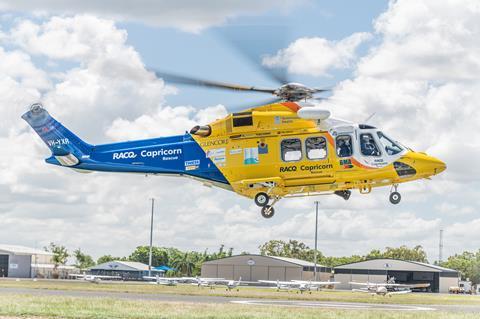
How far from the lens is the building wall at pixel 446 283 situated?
4685 inches

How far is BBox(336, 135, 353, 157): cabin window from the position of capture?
33312mm

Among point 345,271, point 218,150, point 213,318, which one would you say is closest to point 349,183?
point 218,150

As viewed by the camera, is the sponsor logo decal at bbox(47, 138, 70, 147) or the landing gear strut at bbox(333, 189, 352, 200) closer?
the landing gear strut at bbox(333, 189, 352, 200)

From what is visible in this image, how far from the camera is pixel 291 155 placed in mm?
33562

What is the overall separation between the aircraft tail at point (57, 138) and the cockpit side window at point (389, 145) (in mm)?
13579

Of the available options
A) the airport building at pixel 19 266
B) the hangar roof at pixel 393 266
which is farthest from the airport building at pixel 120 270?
the hangar roof at pixel 393 266

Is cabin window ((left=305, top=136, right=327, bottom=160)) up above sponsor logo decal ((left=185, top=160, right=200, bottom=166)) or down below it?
above

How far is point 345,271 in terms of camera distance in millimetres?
122438

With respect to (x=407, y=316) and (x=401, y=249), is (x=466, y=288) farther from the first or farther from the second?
(x=407, y=316)

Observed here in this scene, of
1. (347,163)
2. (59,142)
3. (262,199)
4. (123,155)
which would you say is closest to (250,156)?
(262,199)

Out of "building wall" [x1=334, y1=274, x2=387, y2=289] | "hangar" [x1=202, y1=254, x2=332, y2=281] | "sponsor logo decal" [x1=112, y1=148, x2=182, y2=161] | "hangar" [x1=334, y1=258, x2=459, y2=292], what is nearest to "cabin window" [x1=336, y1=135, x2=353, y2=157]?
"sponsor logo decal" [x1=112, y1=148, x2=182, y2=161]

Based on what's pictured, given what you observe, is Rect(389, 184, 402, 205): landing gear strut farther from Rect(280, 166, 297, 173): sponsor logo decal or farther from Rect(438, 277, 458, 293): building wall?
Rect(438, 277, 458, 293): building wall

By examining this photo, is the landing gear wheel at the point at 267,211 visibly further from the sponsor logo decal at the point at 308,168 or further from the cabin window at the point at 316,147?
the cabin window at the point at 316,147

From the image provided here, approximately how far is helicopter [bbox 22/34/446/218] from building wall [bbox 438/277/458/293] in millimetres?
90506
